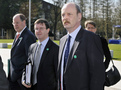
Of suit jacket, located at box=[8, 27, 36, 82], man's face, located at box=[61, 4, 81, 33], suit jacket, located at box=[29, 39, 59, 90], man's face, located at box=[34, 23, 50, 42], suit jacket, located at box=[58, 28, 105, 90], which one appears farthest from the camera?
suit jacket, located at box=[8, 27, 36, 82]

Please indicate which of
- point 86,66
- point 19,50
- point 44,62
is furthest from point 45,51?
point 86,66

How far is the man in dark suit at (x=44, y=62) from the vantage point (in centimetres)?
282

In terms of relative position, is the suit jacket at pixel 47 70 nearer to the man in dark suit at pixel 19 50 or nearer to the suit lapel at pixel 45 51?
the suit lapel at pixel 45 51

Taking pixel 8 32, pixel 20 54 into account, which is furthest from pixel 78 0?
pixel 20 54

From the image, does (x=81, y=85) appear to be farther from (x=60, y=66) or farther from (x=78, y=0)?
(x=78, y=0)

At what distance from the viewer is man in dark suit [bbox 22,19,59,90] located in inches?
111

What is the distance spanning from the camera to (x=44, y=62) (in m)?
2.83

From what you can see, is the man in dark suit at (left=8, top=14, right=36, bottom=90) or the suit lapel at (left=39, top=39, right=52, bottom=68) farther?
the man in dark suit at (left=8, top=14, right=36, bottom=90)

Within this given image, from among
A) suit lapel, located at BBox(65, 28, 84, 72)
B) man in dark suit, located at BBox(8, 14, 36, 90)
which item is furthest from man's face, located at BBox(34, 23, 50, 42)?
suit lapel, located at BBox(65, 28, 84, 72)

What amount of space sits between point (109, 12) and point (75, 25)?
44182 millimetres

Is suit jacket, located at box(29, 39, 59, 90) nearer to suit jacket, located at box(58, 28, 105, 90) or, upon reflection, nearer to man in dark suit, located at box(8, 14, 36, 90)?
man in dark suit, located at box(8, 14, 36, 90)

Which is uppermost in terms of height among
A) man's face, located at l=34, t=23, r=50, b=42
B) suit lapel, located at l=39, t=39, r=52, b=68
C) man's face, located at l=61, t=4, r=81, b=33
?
man's face, located at l=61, t=4, r=81, b=33

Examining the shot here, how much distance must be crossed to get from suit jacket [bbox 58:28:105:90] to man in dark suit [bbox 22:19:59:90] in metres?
0.77

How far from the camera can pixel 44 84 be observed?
2820 millimetres
